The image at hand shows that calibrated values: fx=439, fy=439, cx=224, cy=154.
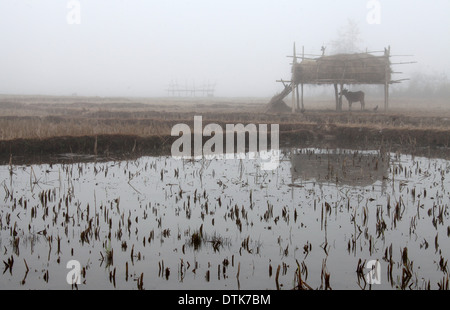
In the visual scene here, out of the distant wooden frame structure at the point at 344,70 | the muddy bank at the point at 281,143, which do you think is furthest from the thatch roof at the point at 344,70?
the muddy bank at the point at 281,143

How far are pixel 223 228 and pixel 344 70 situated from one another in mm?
14971

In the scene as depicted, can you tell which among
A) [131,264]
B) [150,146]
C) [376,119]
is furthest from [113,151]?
[376,119]

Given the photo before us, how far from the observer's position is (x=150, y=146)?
420 inches

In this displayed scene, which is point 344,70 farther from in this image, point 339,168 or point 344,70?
point 339,168

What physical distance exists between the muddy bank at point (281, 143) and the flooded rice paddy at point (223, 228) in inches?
55.0

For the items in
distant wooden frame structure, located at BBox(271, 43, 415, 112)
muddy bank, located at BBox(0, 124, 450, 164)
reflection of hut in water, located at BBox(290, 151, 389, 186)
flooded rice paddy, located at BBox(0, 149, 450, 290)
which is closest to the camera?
flooded rice paddy, located at BBox(0, 149, 450, 290)

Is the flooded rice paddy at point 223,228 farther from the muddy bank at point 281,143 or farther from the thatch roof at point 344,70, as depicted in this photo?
the thatch roof at point 344,70

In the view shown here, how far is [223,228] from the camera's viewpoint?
4926 mm

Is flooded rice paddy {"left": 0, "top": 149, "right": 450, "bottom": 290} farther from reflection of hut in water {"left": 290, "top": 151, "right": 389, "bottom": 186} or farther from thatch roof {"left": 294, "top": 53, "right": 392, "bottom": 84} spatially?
thatch roof {"left": 294, "top": 53, "right": 392, "bottom": 84}

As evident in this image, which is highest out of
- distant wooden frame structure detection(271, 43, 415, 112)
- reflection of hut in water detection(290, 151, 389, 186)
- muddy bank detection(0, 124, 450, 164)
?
distant wooden frame structure detection(271, 43, 415, 112)

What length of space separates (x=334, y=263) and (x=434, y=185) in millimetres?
3956

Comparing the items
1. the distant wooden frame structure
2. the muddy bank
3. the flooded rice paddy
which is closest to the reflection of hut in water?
the flooded rice paddy

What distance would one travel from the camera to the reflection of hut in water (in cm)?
744

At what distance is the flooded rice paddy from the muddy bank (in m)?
1.40
